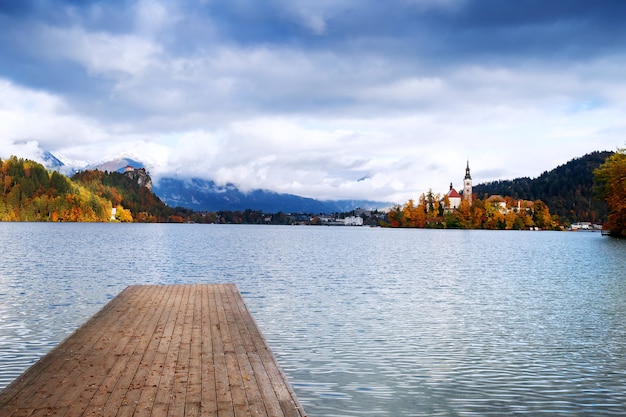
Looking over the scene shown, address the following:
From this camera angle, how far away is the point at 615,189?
320 feet

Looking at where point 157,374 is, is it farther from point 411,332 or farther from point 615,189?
point 615,189

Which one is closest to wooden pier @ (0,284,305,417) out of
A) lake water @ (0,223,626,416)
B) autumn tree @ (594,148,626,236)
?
lake water @ (0,223,626,416)

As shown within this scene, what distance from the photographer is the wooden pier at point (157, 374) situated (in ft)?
26.2

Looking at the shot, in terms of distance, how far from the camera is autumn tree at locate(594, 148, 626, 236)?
96312 millimetres

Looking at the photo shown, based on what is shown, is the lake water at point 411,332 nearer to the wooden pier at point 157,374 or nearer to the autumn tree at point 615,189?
the wooden pier at point 157,374

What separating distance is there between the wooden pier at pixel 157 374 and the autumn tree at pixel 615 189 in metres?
97.2

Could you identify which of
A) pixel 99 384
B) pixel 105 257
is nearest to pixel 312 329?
pixel 99 384

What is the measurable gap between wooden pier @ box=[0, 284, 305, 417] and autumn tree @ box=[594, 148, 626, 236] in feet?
319

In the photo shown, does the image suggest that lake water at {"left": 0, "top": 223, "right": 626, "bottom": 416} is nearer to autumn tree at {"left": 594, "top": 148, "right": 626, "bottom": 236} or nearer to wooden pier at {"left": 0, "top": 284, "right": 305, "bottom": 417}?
wooden pier at {"left": 0, "top": 284, "right": 305, "bottom": 417}

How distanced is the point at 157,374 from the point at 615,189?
10377 centimetres

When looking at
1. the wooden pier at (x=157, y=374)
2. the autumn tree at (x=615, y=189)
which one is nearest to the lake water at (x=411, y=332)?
the wooden pier at (x=157, y=374)

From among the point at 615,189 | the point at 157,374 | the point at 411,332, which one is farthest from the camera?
the point at 615,189

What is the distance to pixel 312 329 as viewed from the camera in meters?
18.6

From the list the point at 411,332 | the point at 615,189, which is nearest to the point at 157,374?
the point at 411,332
